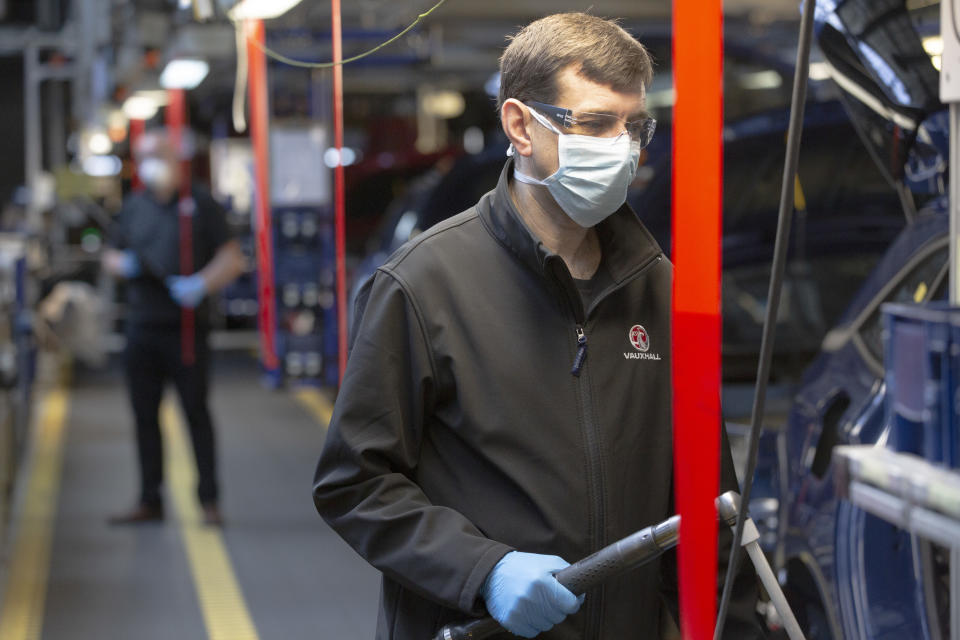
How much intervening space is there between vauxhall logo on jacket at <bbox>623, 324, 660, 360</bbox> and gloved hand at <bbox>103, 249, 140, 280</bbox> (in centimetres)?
540

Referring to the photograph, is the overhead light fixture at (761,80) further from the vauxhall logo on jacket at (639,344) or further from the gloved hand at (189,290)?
the vauxhall logo on jacket at (639,344)

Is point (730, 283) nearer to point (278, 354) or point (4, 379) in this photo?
point (4, 379)

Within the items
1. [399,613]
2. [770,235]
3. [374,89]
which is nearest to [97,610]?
[770,235]

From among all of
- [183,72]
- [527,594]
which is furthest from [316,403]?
[527,594]

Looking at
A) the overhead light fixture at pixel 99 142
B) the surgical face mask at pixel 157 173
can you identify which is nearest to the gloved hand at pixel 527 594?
the surgical face mask at pixel 157 173

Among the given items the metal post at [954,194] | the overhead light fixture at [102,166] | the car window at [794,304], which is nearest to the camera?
the metal post at [954,194]

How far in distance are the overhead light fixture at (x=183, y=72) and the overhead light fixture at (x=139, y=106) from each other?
249cm

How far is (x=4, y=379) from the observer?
6.77 m

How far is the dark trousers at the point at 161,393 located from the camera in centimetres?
721

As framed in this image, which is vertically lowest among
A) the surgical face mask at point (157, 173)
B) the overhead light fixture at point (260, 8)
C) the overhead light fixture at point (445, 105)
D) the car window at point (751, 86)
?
the surgical face mask at point (157, 173)

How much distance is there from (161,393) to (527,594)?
5636 millimetres

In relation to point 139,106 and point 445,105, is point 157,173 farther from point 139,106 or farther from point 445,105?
point 445,105

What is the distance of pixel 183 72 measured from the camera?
27.5 ft

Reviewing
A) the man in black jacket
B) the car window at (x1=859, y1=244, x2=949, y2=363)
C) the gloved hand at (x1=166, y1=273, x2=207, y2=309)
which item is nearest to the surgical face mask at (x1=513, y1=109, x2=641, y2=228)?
the man in black jacket
